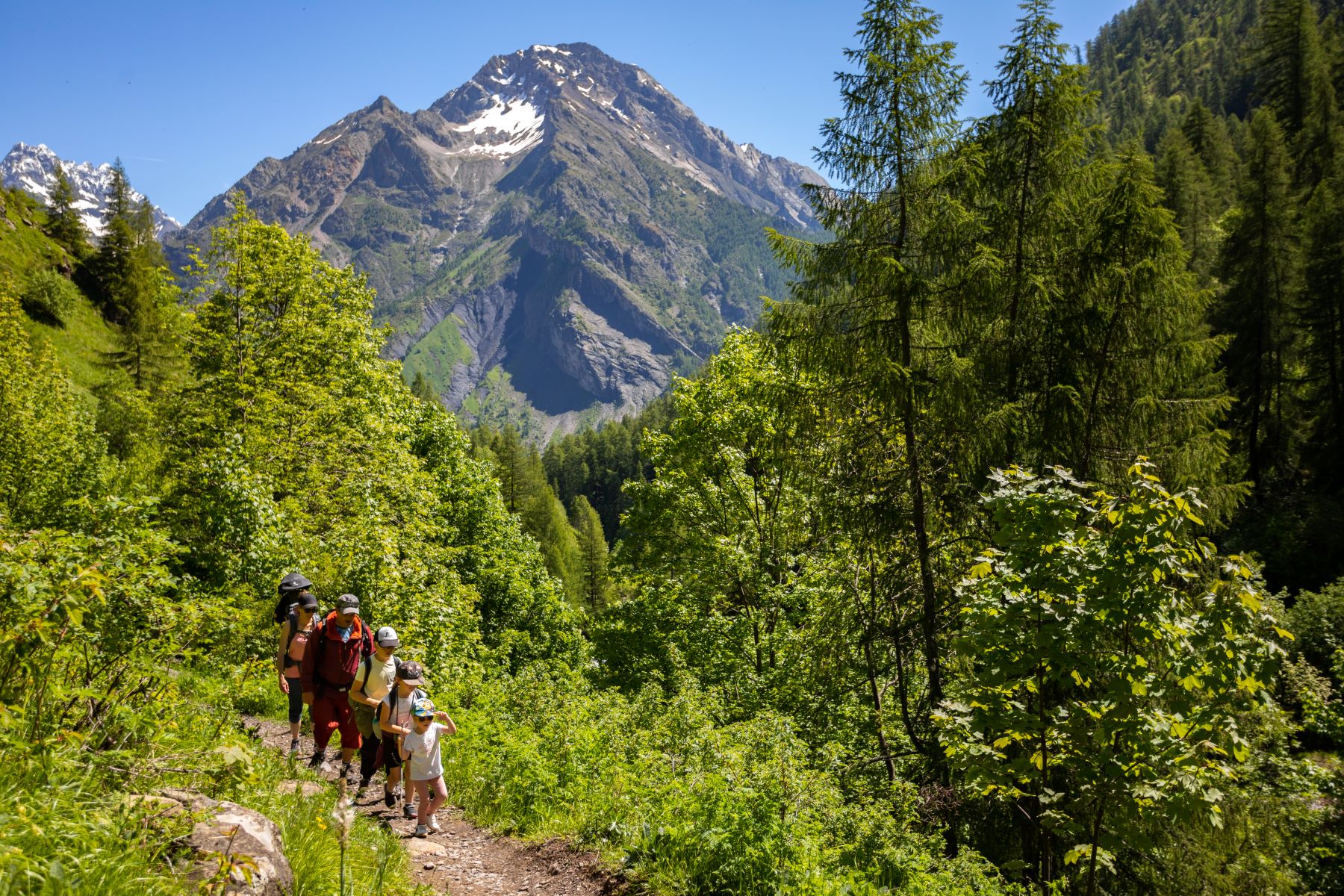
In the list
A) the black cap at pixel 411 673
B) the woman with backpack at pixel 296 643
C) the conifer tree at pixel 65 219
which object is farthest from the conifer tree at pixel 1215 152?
the conifer tree at pixel 65 219

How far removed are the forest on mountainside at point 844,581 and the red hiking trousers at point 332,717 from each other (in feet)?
3.80

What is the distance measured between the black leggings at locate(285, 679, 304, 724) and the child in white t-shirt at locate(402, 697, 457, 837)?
60.4 inches

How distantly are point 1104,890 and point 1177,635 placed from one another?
6.46 m

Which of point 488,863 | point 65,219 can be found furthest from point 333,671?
point 65,219

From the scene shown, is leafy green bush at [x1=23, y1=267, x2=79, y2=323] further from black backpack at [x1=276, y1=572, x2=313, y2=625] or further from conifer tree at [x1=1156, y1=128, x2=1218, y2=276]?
conifer tree at [x1=1156, y1=128, x2=1218, y2=276]

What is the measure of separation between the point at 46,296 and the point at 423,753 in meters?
51.1

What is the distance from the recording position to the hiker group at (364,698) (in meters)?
6.99

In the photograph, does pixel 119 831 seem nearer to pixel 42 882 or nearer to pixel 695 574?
pixel 42 882

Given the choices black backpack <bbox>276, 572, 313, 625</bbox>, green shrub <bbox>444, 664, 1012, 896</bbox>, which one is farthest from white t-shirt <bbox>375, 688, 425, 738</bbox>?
green shrub <bbox>444, 664, 1012, 896</bbox>

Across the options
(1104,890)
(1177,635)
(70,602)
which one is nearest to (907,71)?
(1177,635)

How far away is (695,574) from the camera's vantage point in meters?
Result: 18.0

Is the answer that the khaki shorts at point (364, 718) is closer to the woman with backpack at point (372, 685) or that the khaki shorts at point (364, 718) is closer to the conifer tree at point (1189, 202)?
the woman with backpack at point (372, 685)

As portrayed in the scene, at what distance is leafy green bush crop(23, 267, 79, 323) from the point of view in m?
41.4

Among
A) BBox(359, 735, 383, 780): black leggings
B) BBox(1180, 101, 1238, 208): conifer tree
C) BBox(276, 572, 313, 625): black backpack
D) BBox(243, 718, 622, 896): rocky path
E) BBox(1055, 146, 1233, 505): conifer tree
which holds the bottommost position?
BBox(243, 718, 622, 896): rocky path
